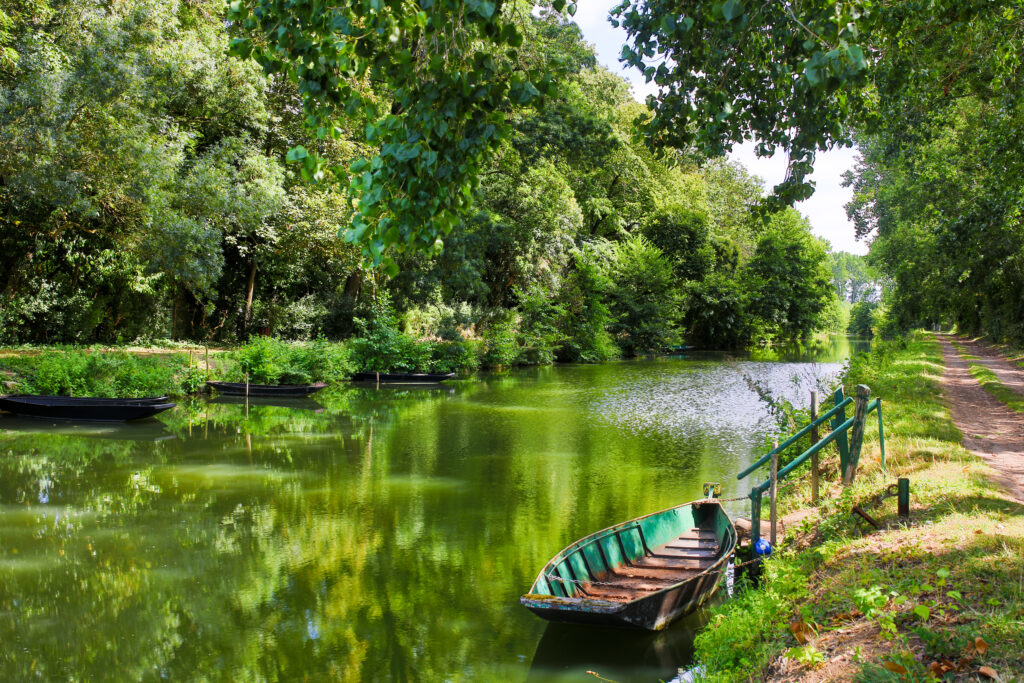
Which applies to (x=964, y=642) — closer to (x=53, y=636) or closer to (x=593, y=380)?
(x=53, y=636)

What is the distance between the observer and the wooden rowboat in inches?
228

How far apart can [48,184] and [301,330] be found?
1413 centimetres

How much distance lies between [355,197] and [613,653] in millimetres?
6473

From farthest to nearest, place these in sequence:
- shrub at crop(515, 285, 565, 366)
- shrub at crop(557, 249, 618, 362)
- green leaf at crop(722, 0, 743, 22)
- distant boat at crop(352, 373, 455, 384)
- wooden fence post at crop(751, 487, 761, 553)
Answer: shrub at crop(557, 249, 618, 362) < shrub at crop(515, 285, 565, 366) < distant boat at crop(352, 373, 455, 384) < wooden fence post at crop(751, 487, 761, 553) < green leaf at crop(722, 0, 743, 22)

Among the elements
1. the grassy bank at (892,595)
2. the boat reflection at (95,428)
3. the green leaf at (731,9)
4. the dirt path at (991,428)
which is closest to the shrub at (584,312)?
the dirt path at (991,428)

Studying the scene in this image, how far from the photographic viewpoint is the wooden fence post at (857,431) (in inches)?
299

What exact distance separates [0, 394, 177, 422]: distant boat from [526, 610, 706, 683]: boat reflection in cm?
1463

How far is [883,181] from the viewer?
139 ft

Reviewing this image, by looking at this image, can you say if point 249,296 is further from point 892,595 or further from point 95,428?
point 892,595

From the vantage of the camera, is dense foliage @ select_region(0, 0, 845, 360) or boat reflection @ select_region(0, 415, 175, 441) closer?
dense foliage @ select_region(0, 0, 845, 360)

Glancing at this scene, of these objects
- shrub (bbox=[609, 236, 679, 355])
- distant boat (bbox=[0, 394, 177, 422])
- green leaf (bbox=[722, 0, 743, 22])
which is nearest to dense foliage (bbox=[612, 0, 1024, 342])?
green leaf (bbox=[722, 0, 743, 22])

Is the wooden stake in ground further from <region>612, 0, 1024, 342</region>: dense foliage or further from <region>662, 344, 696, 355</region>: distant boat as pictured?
<region>662, 344, 696, 355</region>: distant boat

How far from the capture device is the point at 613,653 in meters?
6.15

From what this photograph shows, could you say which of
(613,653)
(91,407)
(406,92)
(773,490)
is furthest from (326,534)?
(91,407)
